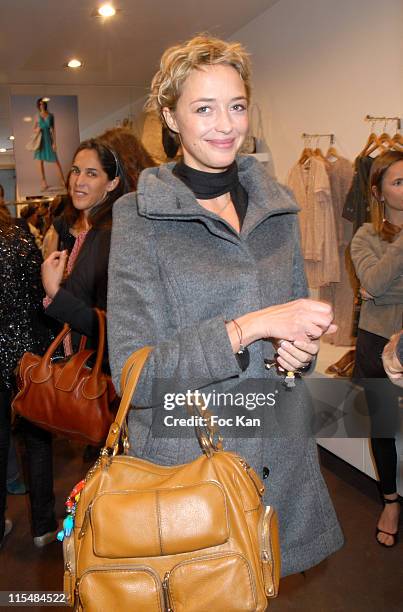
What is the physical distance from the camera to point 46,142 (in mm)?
3381

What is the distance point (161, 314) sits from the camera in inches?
42.4

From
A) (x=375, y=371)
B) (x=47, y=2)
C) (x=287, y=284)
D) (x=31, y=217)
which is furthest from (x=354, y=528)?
(x=47, y=2)

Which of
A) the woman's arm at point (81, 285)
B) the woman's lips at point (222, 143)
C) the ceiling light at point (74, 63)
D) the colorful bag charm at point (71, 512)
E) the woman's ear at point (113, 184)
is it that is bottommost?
the colorful bag charm at point (71, 512)

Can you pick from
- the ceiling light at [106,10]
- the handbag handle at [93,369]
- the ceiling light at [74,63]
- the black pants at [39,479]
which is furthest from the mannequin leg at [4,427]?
the ceiling light at [106,10]

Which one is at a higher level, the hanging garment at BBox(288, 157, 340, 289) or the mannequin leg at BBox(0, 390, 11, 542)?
the hanging garment at BBox(288, 157, 340, 289)

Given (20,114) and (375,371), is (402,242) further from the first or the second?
(20,114)

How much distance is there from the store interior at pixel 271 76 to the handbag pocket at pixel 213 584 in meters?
1.45

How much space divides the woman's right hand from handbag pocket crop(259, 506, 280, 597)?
11.1 inches

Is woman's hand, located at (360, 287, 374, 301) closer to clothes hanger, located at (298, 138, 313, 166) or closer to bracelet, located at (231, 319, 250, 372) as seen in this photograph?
bracelet, located at (231, 319, 250, 372)

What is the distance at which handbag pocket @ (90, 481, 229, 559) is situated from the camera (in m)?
0.94

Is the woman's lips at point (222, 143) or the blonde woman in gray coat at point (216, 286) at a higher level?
the woman's lips at point (222, 143)

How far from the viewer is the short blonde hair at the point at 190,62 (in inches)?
43.7

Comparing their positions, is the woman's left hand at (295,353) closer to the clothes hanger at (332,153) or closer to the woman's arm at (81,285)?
the woman's arm at (81,285)

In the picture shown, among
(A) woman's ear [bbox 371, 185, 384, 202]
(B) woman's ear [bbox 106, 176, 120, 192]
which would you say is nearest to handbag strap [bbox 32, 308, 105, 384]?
(B) woman's ear [bbox 106, 176, 120, 192]
